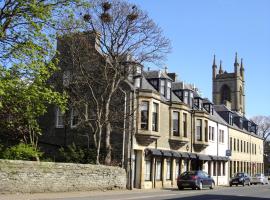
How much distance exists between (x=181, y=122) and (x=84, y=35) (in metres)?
14.1

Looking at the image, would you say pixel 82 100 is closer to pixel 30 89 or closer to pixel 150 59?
pixel 150 59

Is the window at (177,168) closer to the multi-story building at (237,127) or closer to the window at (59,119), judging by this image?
the window at (59,119)

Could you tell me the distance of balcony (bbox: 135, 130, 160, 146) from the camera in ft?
119

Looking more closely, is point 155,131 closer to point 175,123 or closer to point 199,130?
point 175,123

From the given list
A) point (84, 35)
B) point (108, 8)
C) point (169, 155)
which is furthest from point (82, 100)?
point (169, 155)

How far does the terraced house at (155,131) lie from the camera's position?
118 ft

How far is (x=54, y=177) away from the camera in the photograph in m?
26.2

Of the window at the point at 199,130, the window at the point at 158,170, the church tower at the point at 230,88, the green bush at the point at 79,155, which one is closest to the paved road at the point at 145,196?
the green bush at the point at 79,155

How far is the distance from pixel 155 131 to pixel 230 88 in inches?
2807

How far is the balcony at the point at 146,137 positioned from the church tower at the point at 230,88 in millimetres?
67444

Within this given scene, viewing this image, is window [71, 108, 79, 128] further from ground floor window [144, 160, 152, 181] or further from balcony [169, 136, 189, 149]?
balcony [169, 136, 189, 149]

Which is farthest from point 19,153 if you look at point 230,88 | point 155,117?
point 230,88

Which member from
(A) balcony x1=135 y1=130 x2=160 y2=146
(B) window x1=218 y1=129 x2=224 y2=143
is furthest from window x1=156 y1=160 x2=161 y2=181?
(B) window x1=218 y1=129 x2=224 y2=143

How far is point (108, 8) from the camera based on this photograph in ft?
107
